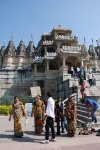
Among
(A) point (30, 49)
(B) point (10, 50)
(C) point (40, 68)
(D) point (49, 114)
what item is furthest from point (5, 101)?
(A) point (30, 49)

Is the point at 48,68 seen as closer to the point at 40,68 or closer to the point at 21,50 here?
the point at 40,68

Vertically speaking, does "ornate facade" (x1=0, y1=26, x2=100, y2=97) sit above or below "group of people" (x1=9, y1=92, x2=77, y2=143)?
above

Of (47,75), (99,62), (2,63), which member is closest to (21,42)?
(2,63)

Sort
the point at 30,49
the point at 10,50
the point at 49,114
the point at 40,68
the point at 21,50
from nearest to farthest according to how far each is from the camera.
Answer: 1. the point at 49,114
2. the point at 40,68
3. the point at 10,50
4. the point at 21,50
5. the point at 30,49

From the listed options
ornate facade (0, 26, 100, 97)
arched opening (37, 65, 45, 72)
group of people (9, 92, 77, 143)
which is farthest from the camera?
arched opening (37, 65, 45, 72)

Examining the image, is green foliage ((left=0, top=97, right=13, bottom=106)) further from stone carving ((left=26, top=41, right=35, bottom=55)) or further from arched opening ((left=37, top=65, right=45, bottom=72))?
stone carving ((left=26, top=41, right=35, bottom=55))

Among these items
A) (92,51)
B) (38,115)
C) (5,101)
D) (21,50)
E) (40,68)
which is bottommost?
(5,101)

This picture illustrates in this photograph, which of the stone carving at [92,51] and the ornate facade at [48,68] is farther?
the stone carving at [92,51]

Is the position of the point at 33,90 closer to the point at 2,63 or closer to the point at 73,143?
the point at 73,143

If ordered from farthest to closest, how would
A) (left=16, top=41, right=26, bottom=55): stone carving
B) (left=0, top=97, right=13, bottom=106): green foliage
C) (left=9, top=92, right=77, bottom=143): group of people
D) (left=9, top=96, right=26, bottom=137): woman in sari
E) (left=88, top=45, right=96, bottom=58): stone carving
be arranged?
(left=88, top=45, right=96, bottom=58): stone carving
(left=16, top=41, right=26, bottom=55): stone carving
(left=0, top=97, right=13, bottom=106): green foliage
(left=9, top=96, right=26, bottom=137): woman in sari
(left=9, top=92, right=77, bottom=143): group of people

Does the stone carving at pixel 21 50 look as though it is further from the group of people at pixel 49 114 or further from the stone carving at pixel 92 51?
the group of people at pixel 49 114

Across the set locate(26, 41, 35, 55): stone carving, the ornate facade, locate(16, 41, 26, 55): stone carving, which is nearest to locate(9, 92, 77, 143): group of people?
the ornate facade

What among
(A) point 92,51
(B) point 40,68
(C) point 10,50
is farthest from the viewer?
(A) point 92,51

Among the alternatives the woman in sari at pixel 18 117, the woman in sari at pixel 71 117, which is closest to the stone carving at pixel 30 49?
the woman in sari at pixel 18 117
